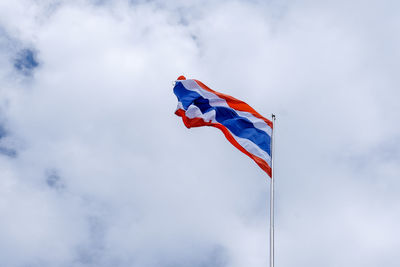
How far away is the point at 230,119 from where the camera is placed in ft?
115

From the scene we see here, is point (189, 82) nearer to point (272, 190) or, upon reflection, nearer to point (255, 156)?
point (255, 156)

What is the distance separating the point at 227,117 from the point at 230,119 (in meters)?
0.27

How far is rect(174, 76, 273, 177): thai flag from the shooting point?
33344 mm

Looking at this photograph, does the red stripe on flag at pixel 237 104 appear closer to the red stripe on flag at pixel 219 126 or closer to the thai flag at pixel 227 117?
the thai flag at pixel 227 117

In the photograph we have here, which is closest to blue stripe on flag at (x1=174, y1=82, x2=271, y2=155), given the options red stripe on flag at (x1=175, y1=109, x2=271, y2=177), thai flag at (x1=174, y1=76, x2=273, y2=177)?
thai flag at (x1=174, y1=76, x2=273, y2=177)

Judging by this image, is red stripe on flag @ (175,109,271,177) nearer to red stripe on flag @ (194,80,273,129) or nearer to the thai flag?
the thai flag

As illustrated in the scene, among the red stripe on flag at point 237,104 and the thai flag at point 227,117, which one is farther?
the red stripe on flag at point 237,104

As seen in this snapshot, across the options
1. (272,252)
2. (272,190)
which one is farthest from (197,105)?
(272,252)

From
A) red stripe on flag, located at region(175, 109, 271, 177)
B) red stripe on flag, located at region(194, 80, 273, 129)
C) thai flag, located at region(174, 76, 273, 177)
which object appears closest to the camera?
red stripe on flag, located at region(175, 109, 271, 177)

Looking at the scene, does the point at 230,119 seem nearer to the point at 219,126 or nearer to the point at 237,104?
the point at 219,126

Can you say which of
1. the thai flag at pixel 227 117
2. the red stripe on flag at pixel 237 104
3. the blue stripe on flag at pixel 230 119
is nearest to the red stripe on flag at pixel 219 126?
the thai flag at pixel 227 117

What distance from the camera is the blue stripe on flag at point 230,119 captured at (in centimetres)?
3353

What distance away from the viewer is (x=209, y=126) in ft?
116

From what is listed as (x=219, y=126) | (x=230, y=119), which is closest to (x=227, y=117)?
(x=230, y=119)
